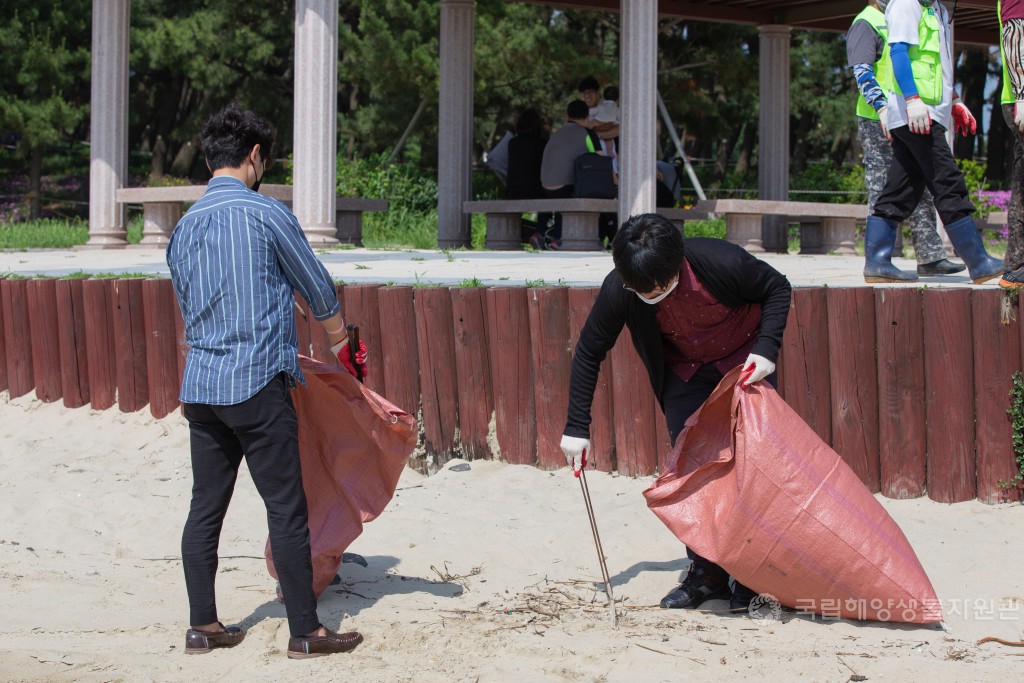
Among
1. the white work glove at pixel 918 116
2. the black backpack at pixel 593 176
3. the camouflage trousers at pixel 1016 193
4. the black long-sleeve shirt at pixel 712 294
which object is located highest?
the black backpack at pixel 593 176

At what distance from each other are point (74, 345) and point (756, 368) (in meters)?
4.78

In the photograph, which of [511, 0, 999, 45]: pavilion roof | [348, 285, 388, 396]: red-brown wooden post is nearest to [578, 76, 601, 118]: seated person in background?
[511, 0, 999, 45]: pavilion roof

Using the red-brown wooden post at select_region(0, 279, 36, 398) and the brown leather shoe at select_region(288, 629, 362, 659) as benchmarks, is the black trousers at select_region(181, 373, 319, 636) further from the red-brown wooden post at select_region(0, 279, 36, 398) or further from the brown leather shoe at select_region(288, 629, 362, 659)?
the red-brown wooden post at select_region(0, 279, 36, 398)

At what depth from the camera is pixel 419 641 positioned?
404 cm

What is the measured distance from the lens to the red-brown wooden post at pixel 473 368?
598 cm

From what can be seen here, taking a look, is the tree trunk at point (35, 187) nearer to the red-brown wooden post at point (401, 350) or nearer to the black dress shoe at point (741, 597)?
the red-brown wooden post at point (401, 350)

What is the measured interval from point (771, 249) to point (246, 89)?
54.3 ft

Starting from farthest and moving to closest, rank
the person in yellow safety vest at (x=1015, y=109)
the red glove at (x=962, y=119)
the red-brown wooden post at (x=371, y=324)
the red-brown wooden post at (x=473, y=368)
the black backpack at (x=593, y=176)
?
the black backpack at (x=593, y=176)
the red glove at (x=962, y=119)
the red-brown wooden post at (x=371, y=324)
the red-brown wooden post at (x=473, y=368)
the person in yellow safety vest at (x=1015, y=109)

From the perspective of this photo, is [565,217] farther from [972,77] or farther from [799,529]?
[972,77]

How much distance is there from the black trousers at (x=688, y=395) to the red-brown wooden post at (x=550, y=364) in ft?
4.50

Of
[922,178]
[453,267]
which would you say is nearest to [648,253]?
[922,178]

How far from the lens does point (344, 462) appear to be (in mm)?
4387

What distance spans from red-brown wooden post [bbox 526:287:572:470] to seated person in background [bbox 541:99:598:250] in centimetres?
666

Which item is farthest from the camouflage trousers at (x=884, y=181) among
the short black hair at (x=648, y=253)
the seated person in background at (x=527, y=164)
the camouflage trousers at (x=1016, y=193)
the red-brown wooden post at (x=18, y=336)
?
the seated person in background at (x=527, y=164)
